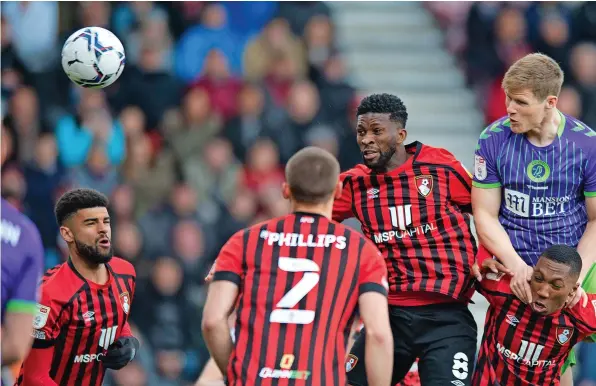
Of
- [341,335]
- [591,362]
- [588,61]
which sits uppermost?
[588,61]

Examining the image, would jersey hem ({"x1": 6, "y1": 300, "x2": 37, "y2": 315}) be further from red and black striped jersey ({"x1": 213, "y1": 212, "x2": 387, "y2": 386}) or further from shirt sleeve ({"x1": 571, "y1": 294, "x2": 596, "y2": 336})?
shirt sleeve ({"x1": 571, "y1": 294, "x2": 596, "y2": 336})

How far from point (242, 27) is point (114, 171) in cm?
240

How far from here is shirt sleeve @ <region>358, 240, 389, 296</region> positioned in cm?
563

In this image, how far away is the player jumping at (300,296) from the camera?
5.59 meters

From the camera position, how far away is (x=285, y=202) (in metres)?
11.8

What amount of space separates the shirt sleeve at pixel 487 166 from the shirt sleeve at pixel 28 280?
2.88 meters

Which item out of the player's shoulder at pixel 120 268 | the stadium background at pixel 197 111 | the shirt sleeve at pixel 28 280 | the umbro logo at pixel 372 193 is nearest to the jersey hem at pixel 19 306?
the shirt sleeve at pixel 28 280

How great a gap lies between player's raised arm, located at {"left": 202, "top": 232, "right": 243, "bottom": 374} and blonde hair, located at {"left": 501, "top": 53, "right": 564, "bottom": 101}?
197 cm

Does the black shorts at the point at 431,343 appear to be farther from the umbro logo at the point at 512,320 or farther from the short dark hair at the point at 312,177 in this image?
the short dark hair at the point at 312,177

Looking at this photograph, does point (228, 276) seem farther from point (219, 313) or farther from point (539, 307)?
point (539, 307)

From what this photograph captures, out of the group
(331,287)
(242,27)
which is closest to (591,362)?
(242,27)

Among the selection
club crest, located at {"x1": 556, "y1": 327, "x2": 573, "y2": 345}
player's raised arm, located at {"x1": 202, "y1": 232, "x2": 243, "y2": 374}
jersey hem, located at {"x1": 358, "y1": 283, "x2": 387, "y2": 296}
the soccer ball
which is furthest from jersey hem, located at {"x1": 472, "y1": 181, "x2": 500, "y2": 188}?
the soccer ball

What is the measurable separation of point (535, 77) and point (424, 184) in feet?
3.13

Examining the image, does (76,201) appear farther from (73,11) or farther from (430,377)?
(73,11)
